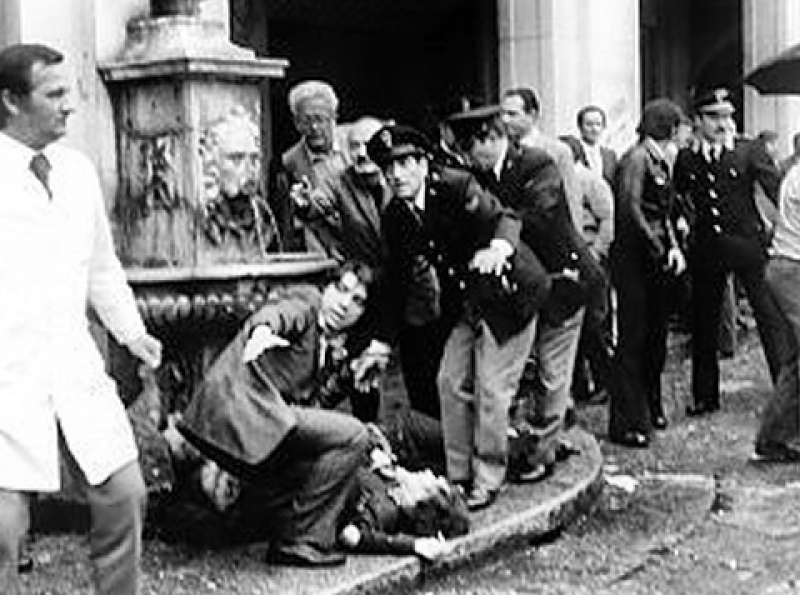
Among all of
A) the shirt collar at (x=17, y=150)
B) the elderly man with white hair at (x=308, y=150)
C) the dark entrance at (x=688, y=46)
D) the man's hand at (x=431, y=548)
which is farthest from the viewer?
the dark entrance at (x=688, y=46)

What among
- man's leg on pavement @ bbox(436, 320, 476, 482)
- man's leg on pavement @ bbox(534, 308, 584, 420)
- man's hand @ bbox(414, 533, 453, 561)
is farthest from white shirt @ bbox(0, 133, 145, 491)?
man's leg on pavement @ bbox(534, 308, 584, 420)

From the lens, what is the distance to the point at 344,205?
25.9ft

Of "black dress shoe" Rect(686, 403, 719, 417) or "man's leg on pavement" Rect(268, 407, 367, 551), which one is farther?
"black dress shoe" Rect(686, 403, 719, 417)

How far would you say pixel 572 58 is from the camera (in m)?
14.3

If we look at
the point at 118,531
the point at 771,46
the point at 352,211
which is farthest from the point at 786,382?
the point at 771,46

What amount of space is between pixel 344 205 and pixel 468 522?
1.62 meters

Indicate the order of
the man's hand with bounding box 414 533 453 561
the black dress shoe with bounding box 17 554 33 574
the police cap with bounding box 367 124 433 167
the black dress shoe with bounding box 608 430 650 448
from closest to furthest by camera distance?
the black dress shoe with bounding box 17 554 33 574 < the man's hand with bounding box 414 533 453 561 < the police cap with bounding box 367 124 433 167 < the black dress shoe with bounding box 608 430 650 448

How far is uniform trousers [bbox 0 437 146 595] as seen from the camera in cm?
533

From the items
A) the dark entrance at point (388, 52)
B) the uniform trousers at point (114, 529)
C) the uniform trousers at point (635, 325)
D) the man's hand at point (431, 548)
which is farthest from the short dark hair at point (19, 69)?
the dark entrance at point (388, 52)

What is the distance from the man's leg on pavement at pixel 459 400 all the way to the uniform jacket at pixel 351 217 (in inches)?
23.3

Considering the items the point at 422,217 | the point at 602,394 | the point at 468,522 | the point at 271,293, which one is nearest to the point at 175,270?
the point at 271,293

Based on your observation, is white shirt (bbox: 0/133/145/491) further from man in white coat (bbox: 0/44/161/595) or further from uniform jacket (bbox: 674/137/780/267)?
uniform jacket (bbox: 674/137/780/267)

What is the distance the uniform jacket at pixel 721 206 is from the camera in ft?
36.2

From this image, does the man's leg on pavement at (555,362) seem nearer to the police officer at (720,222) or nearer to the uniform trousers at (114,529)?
Answer: the police officer at (720,222)
